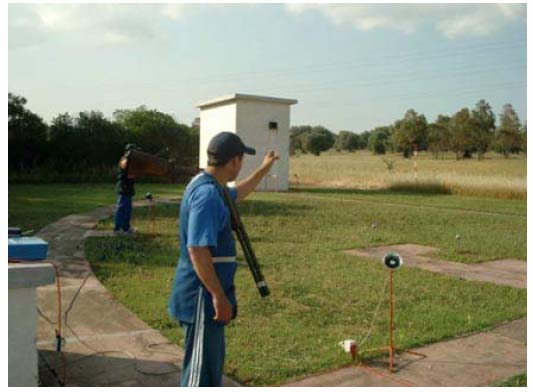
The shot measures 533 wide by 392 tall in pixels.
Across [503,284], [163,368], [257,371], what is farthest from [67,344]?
[503,284]

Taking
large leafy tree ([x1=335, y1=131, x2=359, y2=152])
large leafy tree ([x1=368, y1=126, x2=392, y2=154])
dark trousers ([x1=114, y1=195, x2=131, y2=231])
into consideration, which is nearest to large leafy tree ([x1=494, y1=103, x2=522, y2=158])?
large leafy tree ([x1=368, y1=126, x2=392, y2=154])

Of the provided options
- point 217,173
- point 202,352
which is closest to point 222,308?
point 202,352

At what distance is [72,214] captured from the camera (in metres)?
13.4

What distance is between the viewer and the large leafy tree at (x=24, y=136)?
2662 centimetres

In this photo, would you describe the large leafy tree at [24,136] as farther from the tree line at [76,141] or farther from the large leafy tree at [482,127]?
the large leafy tree at [482,127]

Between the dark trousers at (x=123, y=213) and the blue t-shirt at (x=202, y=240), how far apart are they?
23.7 feet

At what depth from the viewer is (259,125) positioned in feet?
77.4

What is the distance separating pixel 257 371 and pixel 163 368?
65cm

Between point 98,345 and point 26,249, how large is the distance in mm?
1258

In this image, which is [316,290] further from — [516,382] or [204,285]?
[204,285]

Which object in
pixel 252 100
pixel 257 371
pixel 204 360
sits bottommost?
pixel 257 371

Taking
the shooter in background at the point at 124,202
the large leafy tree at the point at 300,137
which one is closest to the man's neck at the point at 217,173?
the shooter in background at the point at 124,202
